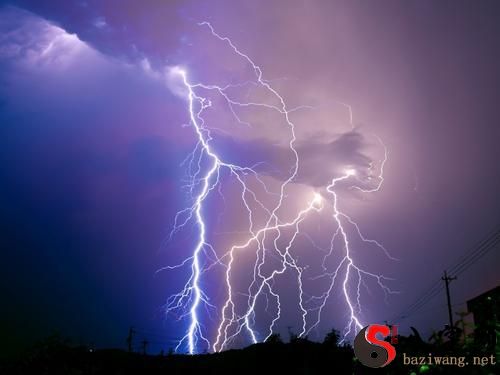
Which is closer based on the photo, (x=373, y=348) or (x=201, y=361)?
(x=373, y=348)

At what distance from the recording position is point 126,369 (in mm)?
19844

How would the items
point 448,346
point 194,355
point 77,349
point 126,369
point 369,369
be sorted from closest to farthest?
1. point 448,346
2. point 369,369
3. point 77,349
4. point 126,369
5. point 194,355

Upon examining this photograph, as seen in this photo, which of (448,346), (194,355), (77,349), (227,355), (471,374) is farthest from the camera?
(194,355)

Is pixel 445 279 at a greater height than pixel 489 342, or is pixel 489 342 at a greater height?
pixel 445 279

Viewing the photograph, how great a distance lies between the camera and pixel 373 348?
166 inches

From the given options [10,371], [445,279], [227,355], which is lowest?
[10,371]

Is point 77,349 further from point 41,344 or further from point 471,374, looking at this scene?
point 471,374

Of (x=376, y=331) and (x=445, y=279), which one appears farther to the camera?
(x=445, y=279)

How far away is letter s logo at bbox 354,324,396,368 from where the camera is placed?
4203mm

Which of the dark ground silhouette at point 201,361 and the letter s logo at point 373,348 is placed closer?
the letter s logo at point 373,348

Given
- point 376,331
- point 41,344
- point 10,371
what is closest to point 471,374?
point 376,331

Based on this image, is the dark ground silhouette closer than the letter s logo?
No

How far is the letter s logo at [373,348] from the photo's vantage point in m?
4.20

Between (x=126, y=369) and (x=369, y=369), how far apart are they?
697 inches
